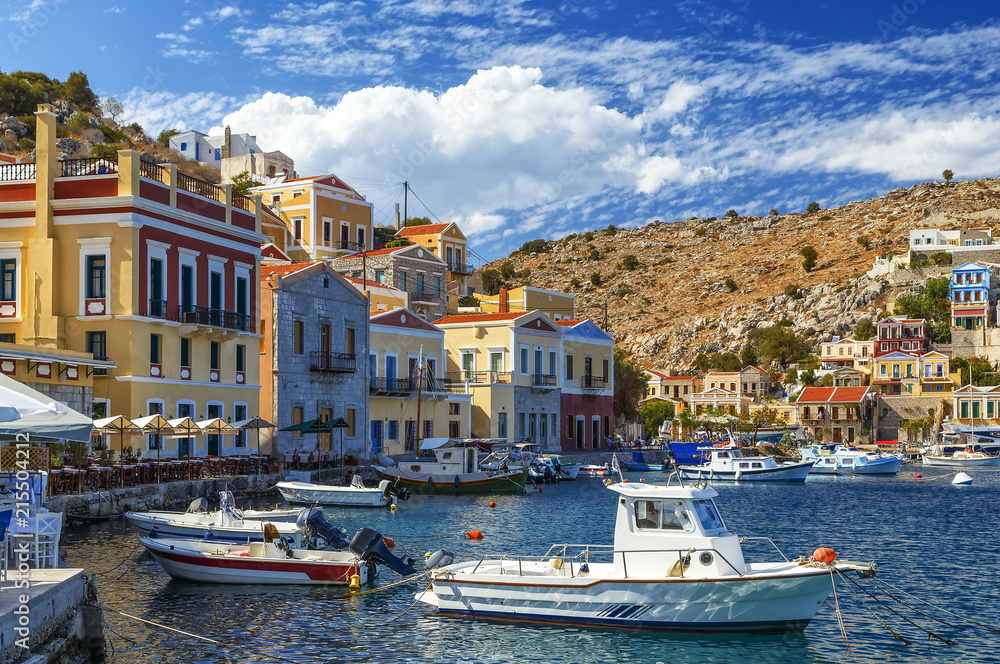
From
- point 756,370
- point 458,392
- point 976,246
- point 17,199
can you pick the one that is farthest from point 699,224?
point 17,199

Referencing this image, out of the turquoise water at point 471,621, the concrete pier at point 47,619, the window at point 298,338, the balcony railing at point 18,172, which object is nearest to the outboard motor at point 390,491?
the turquoise water at point 471,621

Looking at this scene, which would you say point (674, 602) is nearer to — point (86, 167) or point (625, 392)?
point (86, 167)

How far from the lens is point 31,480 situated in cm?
1894

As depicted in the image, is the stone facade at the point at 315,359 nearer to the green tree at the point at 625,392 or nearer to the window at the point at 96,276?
the window at the point at 96,276

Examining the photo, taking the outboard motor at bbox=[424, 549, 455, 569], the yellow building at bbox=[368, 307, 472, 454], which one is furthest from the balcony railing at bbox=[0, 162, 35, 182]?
the outboard motor at bbox=[424, 549, 455, 569]

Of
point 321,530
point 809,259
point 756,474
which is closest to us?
point 321,530

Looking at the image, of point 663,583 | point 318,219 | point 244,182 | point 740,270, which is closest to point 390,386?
point 318,219

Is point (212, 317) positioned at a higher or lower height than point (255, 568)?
higher

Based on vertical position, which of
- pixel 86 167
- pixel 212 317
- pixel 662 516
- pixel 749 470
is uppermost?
pixel 86 167

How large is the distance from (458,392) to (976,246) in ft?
336

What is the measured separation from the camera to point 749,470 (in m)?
60.4

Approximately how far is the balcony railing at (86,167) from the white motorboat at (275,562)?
2019cm

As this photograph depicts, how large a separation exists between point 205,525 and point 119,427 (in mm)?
9205

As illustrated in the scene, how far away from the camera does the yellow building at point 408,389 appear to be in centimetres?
5338
